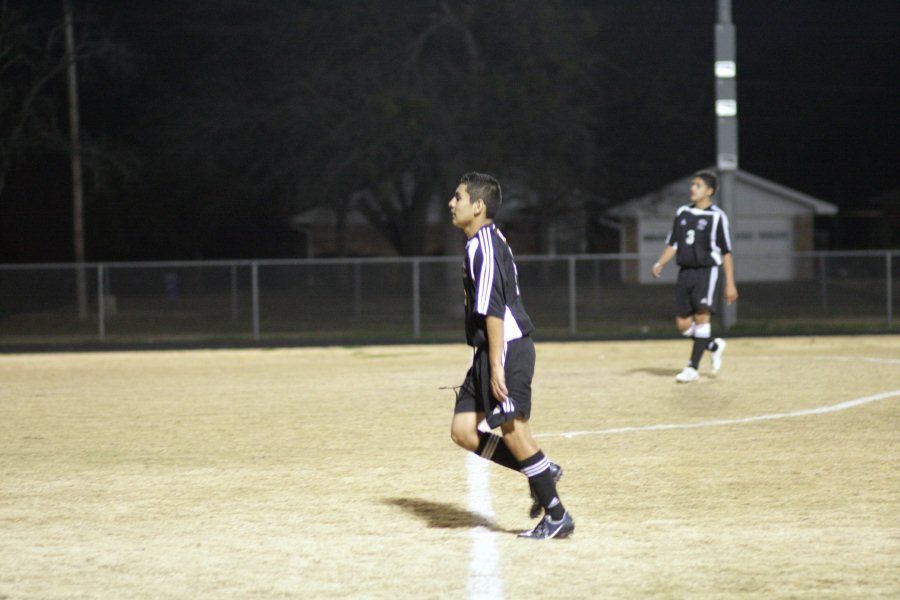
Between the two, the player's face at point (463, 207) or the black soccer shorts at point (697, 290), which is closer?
the player's face at point (463, 207)

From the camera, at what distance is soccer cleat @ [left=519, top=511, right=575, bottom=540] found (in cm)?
632

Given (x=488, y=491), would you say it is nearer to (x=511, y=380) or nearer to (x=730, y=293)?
(x=511, y=380)

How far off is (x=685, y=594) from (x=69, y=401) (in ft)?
31.1

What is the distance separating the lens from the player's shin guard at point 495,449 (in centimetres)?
647

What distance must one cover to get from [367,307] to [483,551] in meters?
26.8

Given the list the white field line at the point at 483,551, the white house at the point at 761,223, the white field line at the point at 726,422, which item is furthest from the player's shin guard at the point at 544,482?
the white house at the point at 761,223

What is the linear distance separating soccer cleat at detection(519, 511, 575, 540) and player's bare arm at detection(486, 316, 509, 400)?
0.74 m

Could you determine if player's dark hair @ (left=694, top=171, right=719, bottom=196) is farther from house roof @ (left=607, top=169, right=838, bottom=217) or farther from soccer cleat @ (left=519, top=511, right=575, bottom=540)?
house roof @ (left=607, top=169, right=838, bottom=217)

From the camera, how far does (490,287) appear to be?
20.0 ft

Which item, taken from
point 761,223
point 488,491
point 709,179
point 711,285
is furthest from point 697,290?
point 761,223

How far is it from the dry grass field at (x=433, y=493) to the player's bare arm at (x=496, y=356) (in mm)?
815

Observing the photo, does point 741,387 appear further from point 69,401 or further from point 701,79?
point 701,79

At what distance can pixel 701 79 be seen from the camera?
5359 cm

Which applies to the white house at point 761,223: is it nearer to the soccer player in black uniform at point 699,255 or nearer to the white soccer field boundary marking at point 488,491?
the soccer player in black uniform at point 699,255
